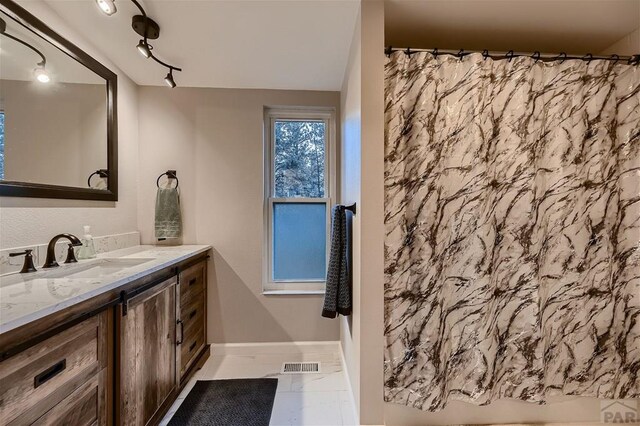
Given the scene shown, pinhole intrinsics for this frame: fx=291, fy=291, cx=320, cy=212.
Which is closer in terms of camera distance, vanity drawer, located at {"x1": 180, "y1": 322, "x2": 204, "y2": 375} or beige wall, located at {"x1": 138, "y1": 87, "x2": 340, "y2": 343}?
vanity drawer, located at {"x1": 180, "y1": 322, "x2": 204, "y2": 375}

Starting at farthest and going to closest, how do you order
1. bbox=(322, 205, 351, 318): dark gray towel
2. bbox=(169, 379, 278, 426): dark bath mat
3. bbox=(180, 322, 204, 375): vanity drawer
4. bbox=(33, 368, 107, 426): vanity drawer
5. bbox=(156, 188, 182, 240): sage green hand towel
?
1. bbox=(156, 188, 182, 240): sage green hand towel
2. bbox=(180, 322, 204, 375): vanity drawer
3. bbox=(322, 205, 351, 318): dark gray towel
4. bbox=(169, 379, 278, 426): dark bath mat
5. bbox=(33, 368, 107, 426): vanity drawer

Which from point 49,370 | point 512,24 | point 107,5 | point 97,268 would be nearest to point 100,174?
point 97,268

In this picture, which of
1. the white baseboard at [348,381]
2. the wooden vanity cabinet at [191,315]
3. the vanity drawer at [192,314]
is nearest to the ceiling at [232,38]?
the wooden vanity cabinet at [191,315]

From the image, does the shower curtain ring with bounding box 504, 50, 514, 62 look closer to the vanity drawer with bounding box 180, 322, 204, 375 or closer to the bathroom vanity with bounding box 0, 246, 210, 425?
the bathroom vanity with bounding box 0, 246, 210, 425

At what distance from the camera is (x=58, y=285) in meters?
1.14

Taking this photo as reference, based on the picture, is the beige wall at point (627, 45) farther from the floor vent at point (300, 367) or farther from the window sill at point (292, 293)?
the floor vent at point (300, 367)

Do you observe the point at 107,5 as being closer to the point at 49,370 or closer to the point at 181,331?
the point at 49,370

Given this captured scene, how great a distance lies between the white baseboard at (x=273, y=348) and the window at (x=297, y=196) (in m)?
0.46

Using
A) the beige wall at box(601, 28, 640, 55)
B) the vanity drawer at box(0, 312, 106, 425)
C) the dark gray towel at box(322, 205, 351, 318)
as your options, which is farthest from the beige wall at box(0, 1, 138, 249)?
the beige wall at box(601, 28, 640, 55)

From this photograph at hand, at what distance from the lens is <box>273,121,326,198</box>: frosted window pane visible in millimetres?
2648

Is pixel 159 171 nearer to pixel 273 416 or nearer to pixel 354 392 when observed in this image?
pixel 273 416

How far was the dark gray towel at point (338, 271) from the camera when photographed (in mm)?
1856

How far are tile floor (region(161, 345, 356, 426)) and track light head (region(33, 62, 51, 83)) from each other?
2.02 metres

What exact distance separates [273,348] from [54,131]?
2.14 m
